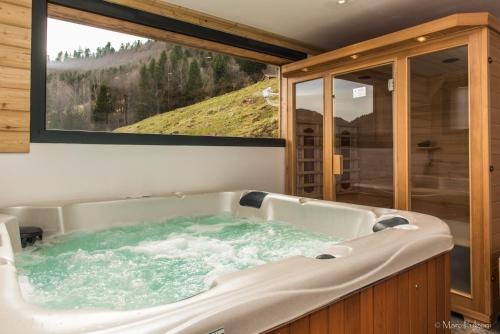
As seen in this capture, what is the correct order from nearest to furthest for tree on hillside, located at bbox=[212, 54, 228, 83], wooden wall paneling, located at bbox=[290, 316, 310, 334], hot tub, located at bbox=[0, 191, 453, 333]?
hot tub, located at bbox=[0, 191, 453, 333]
wooden wall paneling, located at bbox=[290, 316, 310, 334]
tree on hillside, located at bbox=[212, 54, 228, 83]

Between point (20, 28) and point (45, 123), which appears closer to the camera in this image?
point (20, 28)

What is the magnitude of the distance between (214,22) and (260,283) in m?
2.34

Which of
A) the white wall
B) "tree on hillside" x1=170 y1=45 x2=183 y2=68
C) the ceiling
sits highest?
the ceiling

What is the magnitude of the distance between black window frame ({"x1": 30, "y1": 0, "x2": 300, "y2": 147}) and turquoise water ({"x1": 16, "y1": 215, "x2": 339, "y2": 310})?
23.8 inches

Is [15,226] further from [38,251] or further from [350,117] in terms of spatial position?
[350,117]

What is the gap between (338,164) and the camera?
2602mm

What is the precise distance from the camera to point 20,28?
5.98ft

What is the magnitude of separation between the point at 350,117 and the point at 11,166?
94.7 inches

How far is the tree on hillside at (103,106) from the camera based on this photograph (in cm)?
229

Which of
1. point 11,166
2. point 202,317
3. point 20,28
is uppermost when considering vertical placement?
point 20,28

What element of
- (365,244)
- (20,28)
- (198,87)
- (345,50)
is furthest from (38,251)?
(345,50)

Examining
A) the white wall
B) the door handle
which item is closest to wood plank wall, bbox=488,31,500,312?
the door handle

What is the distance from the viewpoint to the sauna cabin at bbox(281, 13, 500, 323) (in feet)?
5.60

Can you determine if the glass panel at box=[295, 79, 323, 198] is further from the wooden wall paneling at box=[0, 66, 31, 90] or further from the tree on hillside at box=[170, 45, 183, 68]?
the wooden wall paneling at box=[0, 66, 31, 90]
